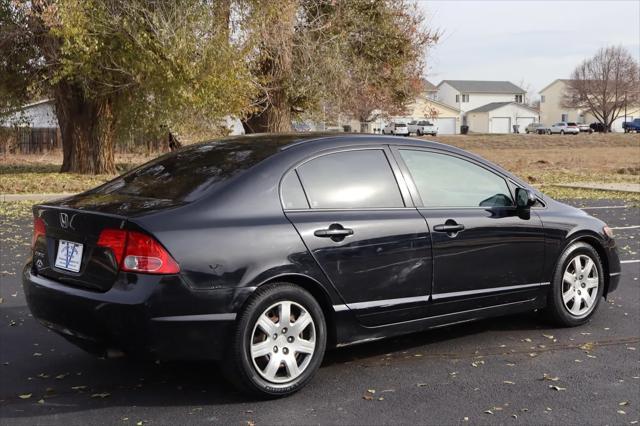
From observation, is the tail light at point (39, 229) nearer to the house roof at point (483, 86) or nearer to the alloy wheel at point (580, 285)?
the alloy wheel at point (580, 285)

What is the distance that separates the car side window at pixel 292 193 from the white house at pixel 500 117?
310 feet

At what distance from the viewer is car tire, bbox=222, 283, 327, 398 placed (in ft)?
14.0

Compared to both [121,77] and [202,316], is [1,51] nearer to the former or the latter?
[121,77]

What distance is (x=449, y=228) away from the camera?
5172 millimetres

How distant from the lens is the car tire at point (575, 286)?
591 cm

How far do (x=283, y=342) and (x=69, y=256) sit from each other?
1366 mm

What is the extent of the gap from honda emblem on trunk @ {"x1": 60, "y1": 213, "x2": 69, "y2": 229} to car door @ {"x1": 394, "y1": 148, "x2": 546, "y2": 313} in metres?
2.22

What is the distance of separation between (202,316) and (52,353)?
5.66ft

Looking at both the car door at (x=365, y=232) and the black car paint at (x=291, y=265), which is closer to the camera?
the black car paint at (x=291, y=265)

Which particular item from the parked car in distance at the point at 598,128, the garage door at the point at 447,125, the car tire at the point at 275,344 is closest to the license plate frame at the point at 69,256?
the car tire at the point at 275,344

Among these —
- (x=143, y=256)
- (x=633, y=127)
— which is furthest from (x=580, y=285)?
(x=633, y=127)

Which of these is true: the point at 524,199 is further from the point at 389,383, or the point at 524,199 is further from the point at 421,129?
the point at 421,129

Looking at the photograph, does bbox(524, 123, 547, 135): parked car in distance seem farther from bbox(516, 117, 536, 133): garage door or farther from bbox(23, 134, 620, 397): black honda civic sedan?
bbox(23, 134, 620, 397): black honda civic sedan

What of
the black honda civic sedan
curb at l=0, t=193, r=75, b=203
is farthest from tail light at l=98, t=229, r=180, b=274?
curb at l=0, t=193, r=75, b=203
